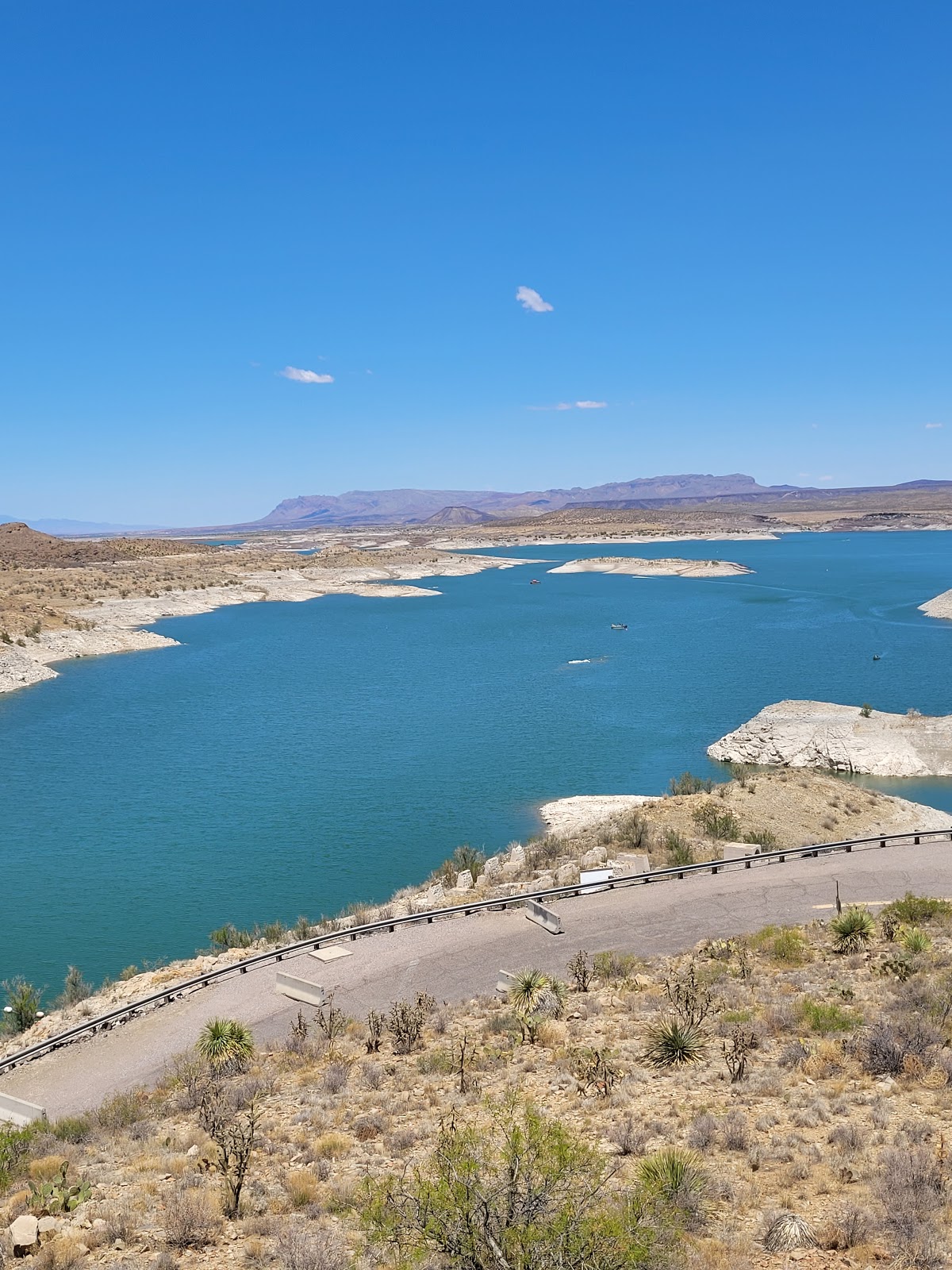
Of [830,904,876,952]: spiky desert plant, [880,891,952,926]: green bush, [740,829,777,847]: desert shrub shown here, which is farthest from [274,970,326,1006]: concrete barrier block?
[740,829,777,847]: desert shrub

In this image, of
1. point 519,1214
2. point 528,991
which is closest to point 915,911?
point 528,991

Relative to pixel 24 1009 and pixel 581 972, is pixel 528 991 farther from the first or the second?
pixel 24 1009

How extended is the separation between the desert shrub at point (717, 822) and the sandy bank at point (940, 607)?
6989 centimetres

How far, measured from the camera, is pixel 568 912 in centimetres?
2214

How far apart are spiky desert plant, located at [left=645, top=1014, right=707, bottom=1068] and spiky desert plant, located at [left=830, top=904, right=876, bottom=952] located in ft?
17.3

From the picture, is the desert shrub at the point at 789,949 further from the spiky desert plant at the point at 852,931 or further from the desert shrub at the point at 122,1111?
the desert shrub at the point at 122,1111

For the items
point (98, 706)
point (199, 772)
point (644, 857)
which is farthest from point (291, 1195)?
point (98, 706)

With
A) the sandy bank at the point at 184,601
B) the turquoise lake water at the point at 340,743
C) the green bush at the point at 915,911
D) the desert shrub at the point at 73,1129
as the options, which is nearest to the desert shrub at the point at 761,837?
the green bush at the point at 915,911

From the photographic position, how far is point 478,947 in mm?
20422

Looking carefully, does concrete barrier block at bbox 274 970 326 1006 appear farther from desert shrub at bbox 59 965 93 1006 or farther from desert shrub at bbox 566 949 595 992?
desert shrub at bbox 59 965 93 1006

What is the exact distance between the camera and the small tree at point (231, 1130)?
11086 mm

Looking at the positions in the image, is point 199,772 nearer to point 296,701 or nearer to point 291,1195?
point 296,701

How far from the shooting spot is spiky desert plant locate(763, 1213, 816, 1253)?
9.03m

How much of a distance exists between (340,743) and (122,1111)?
36374mm
